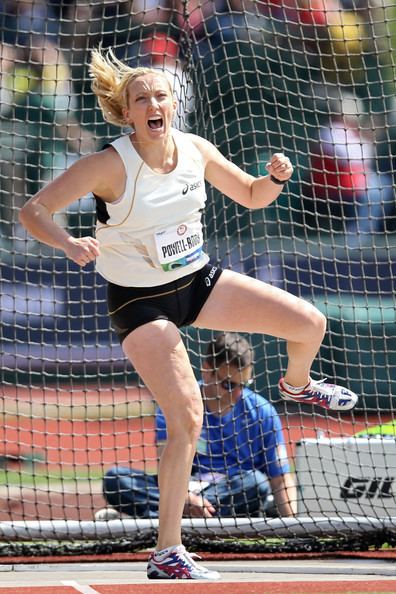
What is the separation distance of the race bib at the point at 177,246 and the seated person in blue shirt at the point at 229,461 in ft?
7.69

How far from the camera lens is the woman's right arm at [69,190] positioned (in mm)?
4199

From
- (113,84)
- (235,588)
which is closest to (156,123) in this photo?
(113,84)

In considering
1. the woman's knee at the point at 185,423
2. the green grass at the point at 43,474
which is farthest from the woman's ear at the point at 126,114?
the green grass at the point at 43,474

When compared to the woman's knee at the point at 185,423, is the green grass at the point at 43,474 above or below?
above

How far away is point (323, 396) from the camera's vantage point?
4.91 m

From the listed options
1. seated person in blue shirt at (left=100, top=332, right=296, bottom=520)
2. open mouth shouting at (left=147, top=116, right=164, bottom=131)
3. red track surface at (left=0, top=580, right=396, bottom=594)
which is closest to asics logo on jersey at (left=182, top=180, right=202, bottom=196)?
open mouth shouting at (left=147, top=116, right=164, bottom=131)

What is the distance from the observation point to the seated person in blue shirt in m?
6.51

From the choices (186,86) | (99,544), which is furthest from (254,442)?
(186,86)

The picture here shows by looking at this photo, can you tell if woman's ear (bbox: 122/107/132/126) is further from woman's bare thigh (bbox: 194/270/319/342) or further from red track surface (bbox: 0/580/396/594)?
red track surface (bbox: 0/580/396/594)

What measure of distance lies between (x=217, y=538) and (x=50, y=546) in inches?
36.7

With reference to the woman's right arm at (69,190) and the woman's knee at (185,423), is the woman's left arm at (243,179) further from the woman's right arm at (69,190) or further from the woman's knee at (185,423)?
the woman's knee at (185,423)

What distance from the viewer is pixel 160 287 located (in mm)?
4398

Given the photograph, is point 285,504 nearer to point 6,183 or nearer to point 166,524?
point 166,524

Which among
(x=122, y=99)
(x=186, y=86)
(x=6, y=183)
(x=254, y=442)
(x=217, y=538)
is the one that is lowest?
(x=217, y=538)
